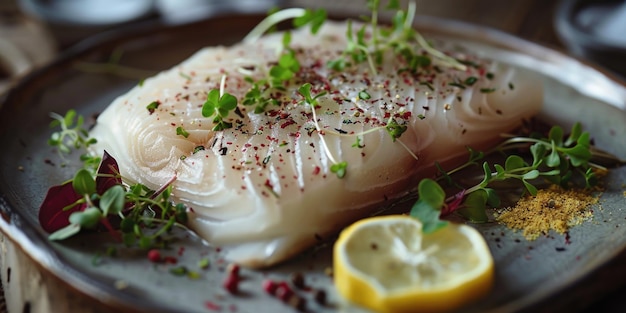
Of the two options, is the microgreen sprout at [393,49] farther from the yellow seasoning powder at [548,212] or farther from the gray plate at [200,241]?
the yellow seasoning powder at [548,212]

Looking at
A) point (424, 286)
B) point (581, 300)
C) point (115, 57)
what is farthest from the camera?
point (115, 57)

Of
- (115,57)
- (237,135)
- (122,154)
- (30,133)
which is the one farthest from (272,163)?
(115,57)

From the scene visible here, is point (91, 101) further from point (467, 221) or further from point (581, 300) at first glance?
point (581, 300)

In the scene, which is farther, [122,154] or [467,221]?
[122,154]

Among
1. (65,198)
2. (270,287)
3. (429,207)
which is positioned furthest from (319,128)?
(65,198)

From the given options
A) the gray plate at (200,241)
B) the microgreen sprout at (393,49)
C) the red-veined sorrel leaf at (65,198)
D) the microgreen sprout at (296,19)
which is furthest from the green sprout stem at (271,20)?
the red-veined sorrel leaf at (65,198)

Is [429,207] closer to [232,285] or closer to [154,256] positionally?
[232,285]

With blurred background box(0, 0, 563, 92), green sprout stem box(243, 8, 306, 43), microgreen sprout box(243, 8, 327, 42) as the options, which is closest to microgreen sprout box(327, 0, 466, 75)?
microgreen sprout box(243, 8, 327, 42)

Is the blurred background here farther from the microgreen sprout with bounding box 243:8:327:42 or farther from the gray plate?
the gray plate
